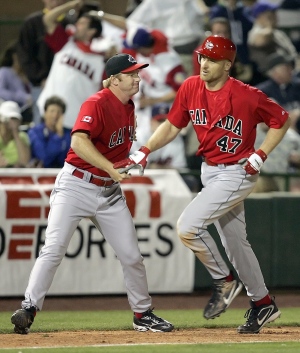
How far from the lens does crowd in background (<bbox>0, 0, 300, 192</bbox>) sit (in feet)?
33.2

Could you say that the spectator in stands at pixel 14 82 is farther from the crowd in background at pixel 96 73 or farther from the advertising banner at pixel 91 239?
the advertising banner at pixel 91 239

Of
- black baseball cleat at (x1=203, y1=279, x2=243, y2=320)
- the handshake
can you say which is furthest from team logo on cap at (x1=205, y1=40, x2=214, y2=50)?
black baseball cleat at (x1=203, y1=279, x2=243, y2=320)

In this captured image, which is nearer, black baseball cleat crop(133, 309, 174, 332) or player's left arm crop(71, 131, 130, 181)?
player's left arm crop(71, 131, 130, 181)

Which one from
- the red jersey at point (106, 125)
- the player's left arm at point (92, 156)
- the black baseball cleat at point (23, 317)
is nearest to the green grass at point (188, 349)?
the black baseball cleat at point (23, 317)

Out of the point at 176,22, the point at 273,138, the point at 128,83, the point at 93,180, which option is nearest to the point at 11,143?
the point at 176,22

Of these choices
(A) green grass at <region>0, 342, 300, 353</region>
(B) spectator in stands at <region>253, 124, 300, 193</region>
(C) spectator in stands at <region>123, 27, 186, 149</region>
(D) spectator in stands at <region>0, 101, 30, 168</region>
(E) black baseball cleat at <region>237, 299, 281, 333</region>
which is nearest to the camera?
(A) green grass at <region>0, 342, 300, 353</region>

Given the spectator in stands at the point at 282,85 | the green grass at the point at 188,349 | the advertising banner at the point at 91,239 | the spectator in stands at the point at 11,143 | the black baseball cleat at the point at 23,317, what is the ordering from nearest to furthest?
the green grass at the point at 188,349, the black baseball cleat at the point at 23,317, the advertising banner at the point at 91,239, the spectator in stands at the point at 11,143, the spectator in stands at the point at 282,85

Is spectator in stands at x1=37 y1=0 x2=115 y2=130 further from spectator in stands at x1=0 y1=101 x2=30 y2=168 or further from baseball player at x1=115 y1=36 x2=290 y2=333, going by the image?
baseball player at x1=115 y1=36 x2=290 y2=333

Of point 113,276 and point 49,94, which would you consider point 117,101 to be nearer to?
point 113,276

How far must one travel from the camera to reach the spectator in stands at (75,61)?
425 inches

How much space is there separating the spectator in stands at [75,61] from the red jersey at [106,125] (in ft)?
13.5

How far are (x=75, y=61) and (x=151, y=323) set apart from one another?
487 cm

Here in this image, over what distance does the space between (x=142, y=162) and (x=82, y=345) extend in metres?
1.35

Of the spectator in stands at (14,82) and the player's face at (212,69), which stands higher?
the player's face at (212,69)
